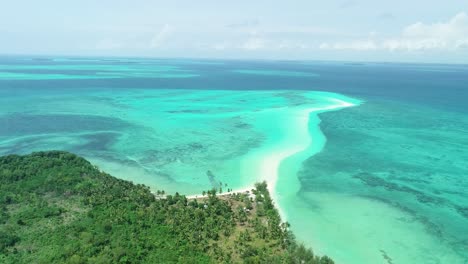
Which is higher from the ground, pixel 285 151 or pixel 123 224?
pixel 285 151

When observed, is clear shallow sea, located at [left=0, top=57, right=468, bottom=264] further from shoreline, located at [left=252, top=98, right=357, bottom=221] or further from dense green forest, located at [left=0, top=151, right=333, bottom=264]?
dense green forest, located at [left=0, top=151, right=333, bottom=264]

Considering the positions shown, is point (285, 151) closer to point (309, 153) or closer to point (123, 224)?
point (309, 153)

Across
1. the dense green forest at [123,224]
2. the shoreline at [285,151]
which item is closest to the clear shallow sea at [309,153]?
the shoreline at [285,151]

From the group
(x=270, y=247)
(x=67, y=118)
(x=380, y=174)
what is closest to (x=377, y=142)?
(x=380, y=174)

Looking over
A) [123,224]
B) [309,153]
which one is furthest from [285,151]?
[123,224]

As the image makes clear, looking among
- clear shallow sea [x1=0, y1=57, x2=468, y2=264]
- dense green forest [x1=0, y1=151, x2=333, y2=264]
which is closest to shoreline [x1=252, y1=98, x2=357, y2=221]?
clear shallow sea [x1=0, y1=57, x2=468, y2=264]

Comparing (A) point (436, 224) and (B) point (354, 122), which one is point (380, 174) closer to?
(A) point (436, 224)
